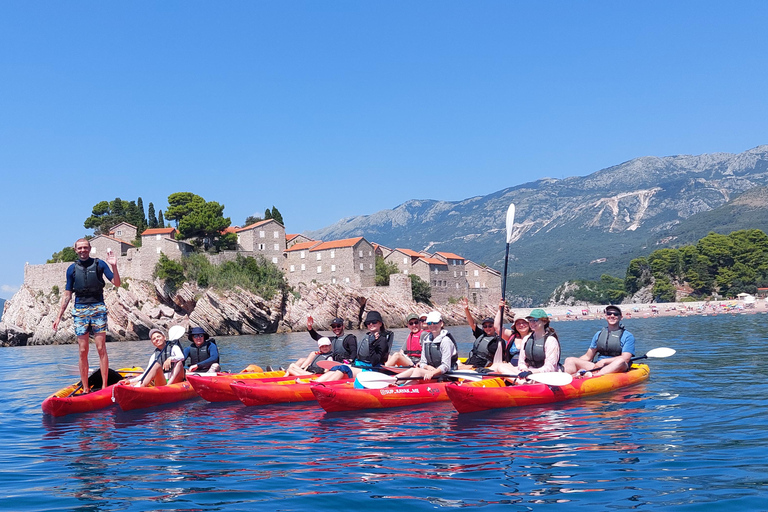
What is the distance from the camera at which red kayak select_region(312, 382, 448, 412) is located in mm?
12977

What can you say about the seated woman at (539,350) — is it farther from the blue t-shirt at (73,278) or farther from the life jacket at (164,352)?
the blue t-shirt at (73,278)

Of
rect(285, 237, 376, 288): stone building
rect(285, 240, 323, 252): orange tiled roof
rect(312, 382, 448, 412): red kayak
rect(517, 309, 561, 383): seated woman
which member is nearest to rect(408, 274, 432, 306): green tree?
rect(285, 237, 376, 288): stone building

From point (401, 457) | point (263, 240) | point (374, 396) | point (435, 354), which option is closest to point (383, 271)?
point (263, 240)

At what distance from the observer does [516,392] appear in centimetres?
1289

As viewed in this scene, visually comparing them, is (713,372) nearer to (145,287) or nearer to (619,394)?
(619,394)

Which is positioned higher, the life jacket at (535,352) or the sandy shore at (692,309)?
the life jacket at (535,352)

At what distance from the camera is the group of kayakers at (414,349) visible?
39.6ft

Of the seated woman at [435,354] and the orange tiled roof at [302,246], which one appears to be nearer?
the seated woman at [435,354]

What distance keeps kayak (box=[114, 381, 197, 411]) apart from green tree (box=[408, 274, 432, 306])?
223 ft

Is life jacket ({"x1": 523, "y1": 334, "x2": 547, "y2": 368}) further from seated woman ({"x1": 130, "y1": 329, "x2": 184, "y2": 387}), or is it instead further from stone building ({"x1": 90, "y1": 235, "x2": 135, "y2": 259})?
stone building ({"x1": 90, "y1": 235, "x2": 135, "y2": 259})

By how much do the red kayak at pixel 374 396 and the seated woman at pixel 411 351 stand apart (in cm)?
134

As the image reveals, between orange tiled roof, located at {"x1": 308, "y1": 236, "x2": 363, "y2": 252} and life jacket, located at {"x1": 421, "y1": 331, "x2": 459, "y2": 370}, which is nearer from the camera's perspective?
life jacket, located at {"x1": 421, "y1": 331, "x2": 459, "y2": 370}

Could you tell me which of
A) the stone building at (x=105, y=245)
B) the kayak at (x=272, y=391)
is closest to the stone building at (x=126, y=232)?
the stone building at (x=105, y=245)

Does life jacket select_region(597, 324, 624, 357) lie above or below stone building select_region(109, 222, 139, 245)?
below
